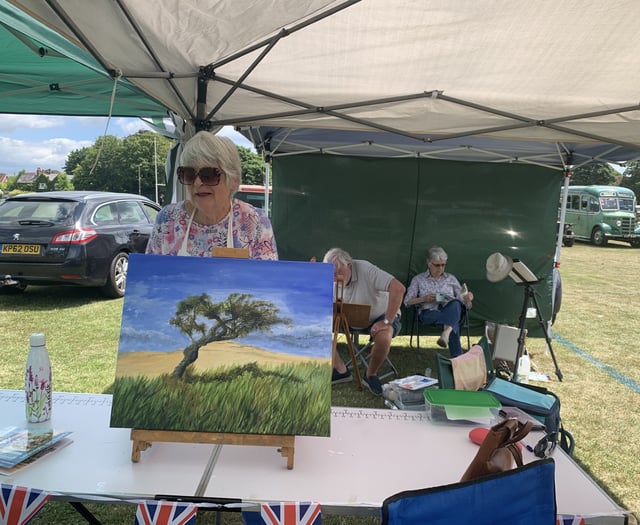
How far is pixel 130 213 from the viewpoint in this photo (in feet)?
22.1

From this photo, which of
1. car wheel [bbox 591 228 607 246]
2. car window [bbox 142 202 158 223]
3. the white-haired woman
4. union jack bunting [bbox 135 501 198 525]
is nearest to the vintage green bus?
car wheel [bbox 591 228 607 246]

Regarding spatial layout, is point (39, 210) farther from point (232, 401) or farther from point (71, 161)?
point (71, 161)

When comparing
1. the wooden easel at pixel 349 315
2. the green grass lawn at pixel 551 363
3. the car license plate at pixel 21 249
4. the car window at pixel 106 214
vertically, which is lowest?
the green grass lawn at pixel 551 363

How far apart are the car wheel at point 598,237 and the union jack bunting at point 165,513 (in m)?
18.5

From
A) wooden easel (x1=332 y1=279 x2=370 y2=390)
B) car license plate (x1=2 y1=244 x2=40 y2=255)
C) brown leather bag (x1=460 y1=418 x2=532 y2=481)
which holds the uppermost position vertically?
brown leather bag (x1=460 y1=418 x2=532 y2=481)

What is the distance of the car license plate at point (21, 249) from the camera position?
5.44 metres

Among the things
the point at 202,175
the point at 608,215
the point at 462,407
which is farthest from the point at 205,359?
the point at 608,215

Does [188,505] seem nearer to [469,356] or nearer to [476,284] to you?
[469,356]

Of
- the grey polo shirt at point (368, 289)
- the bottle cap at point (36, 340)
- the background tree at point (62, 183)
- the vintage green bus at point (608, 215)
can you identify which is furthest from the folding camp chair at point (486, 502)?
the background tree at point (62, 183)

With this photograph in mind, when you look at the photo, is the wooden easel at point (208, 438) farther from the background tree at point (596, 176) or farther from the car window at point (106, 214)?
the background tree at point (596, 176)

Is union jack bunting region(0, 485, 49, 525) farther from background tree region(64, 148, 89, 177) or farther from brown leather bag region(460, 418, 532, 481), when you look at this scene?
background tree region(64, 148, 89, 177)

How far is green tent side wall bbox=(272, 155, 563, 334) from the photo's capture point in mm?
5090

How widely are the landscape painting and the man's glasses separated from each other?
0.34 m

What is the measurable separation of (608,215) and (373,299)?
51.5 ft
